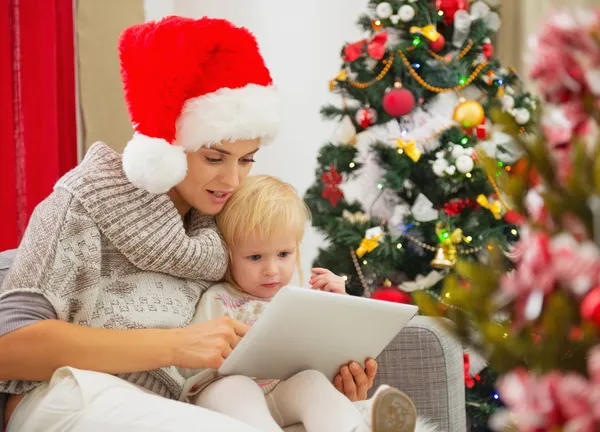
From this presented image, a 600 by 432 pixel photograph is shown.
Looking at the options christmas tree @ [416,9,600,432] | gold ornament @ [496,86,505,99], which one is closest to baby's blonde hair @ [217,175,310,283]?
christmas tree @ [416,9,600,432]

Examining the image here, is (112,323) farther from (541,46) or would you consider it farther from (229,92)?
(541,46)

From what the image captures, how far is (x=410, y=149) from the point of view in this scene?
9.66 feet

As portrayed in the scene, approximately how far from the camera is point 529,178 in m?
0.49

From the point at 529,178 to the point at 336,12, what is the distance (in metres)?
3.62

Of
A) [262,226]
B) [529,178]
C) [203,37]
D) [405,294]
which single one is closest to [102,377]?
[262,226]

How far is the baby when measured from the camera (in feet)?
4.77

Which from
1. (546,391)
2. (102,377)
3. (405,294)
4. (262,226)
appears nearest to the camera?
(546,391)

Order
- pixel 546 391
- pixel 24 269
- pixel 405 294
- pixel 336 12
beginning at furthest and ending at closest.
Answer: pixel 336 12, pixel 405 294, pixel 24 269, pixel 546 391

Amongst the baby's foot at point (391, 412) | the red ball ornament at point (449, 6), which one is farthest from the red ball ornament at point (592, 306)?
the red ball ornament at point (449, 6)

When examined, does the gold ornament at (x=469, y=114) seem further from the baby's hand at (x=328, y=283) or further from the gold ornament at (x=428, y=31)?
the baby's hand at (x=328, y=283)

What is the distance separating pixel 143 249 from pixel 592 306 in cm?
130

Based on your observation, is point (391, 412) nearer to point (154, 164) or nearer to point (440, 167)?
point (154, 164)

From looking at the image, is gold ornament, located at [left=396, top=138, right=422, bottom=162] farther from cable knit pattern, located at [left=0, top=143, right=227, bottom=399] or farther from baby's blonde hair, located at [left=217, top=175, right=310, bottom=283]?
cable knit pattern, located at [left=0, top=143, right=227, bottom=399]

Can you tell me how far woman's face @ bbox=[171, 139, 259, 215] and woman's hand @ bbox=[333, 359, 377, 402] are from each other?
17.6 inches
